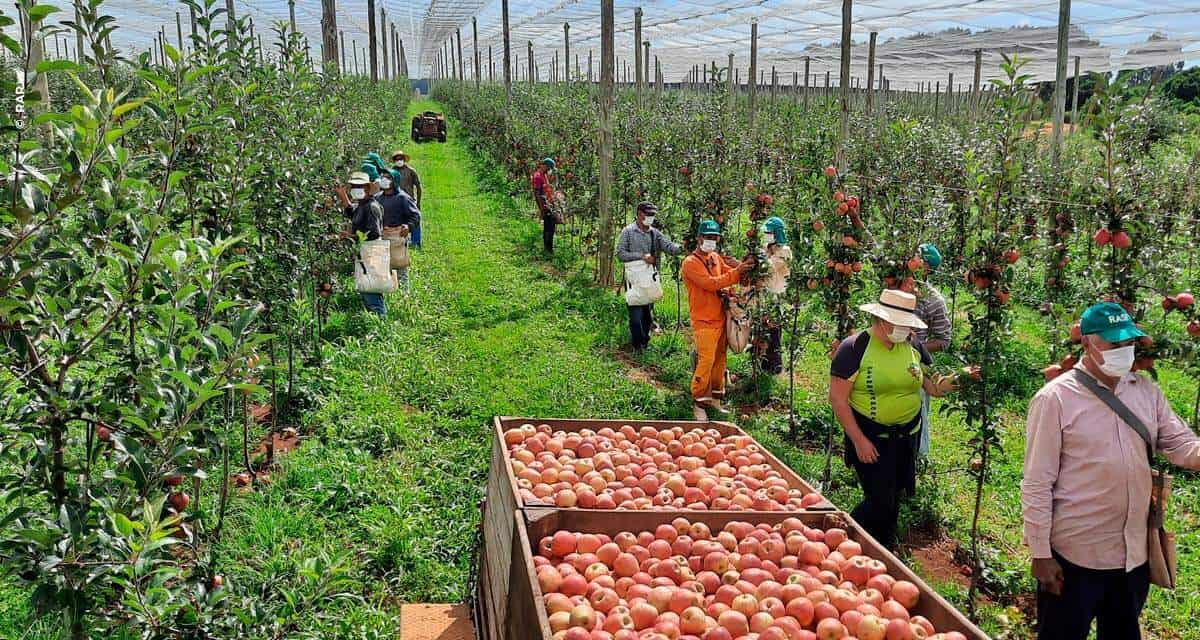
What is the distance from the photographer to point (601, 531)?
146 inches

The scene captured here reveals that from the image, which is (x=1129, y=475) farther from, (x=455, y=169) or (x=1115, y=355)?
(x=455, y=169)

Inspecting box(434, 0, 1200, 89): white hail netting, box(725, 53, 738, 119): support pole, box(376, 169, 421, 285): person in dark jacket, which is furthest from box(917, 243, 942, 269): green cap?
box(725, 53, 738, 119): support pole

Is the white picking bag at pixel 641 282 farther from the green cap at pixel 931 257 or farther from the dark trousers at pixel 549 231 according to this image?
the dark trousers at pixel 549 231

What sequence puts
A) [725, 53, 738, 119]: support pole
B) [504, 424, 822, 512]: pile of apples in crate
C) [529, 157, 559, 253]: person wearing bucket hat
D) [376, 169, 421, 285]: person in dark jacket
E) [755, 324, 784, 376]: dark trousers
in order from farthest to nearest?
1. [725, 53, 738, 119]: support pole
2. [529, 157, 559, 253]: person wearing bucket hat
3. [376, 169, 421, 285]: person in dark jacket
4. [755, 324, 784, 376]: dark trousers
5. [504, 424, 822, 512]: pile of apples in crate

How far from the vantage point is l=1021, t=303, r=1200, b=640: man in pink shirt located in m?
3.65

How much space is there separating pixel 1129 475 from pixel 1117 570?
0.40m

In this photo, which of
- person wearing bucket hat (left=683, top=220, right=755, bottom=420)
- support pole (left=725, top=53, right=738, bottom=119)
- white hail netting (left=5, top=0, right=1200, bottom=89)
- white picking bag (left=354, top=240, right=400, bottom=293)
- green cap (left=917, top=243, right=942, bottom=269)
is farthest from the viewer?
support pole (left=725, top=53, right=738, bottom=119)

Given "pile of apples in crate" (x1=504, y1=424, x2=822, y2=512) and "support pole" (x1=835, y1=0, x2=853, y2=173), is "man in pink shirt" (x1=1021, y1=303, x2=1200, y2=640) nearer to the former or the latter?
"pile of apples in crate" (x1=504, y1=424, x2=822, y2=512)

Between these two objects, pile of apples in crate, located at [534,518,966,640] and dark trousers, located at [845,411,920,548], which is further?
dark trousers, located at [845,411,920,548]

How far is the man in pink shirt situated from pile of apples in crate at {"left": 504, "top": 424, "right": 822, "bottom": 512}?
36.1 inches

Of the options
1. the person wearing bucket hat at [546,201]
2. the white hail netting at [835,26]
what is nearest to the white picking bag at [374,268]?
the white hail netting at [835,26]

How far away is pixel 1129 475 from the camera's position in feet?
11.9

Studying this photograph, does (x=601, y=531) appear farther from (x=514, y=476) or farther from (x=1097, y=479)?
(x=1097, y=479)

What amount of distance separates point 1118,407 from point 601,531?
2.08 meters
